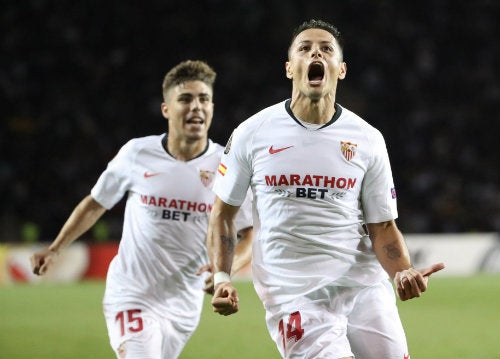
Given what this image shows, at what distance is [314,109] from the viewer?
4184 millimetres

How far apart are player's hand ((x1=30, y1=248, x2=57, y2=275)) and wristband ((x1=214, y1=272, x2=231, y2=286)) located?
5.41 ft

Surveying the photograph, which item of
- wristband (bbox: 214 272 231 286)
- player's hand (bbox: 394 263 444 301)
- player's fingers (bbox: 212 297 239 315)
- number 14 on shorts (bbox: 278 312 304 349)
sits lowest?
number 14 on shorts (bbox: 278 312 304 349)

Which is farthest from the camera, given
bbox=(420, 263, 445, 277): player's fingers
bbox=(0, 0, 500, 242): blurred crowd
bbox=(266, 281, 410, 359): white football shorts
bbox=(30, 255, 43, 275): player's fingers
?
bbox=(0, 0, 500, 242): blurred crowd

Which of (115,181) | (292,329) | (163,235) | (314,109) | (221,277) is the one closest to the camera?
(292,329)

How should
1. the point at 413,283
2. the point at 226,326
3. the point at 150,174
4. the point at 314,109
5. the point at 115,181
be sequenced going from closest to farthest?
the point at 413,283 < the point at 314,109 < the point at 150,174 < the point at 115,181 < the point at 226,326

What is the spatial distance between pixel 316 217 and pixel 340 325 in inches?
19.3

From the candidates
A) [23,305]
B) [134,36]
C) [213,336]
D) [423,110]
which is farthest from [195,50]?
[213,336]

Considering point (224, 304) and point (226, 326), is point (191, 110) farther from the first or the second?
point (226, 326)

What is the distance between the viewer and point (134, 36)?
22.3 meters

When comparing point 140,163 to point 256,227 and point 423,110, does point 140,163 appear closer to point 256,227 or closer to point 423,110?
point 256,227

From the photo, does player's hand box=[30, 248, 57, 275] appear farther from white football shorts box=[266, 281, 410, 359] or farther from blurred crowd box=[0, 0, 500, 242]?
blurred crowd box=[0, 0, 500, 242]

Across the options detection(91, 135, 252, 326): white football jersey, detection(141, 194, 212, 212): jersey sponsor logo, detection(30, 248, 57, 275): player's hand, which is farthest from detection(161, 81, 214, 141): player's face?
detection(30, 248, 57, 275): player's hand

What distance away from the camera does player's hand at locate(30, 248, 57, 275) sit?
5344 mm

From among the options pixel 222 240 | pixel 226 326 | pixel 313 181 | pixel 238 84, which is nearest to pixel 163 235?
pixel 222 240
